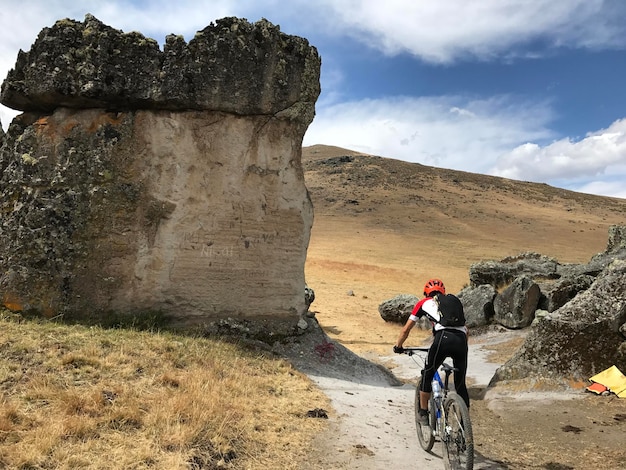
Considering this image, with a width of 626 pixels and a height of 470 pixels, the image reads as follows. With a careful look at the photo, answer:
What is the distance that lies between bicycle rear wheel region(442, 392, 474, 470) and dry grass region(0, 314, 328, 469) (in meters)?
1.43

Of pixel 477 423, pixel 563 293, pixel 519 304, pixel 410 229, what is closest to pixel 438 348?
pixel 477 423

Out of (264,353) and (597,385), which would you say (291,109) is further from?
(597,385)

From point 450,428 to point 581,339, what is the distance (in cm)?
454

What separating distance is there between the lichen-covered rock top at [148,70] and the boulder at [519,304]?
9569 mm

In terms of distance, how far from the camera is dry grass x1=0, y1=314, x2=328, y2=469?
14.5 ft

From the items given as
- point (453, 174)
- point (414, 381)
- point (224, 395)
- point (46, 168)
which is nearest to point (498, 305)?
point (414, 381)

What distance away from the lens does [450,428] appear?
4.94 meters

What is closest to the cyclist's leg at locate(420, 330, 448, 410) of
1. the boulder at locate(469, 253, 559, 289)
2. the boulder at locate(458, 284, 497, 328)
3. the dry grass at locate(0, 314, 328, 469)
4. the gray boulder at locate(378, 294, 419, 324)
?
the dry grass at locate(0, 314, 328, 469)

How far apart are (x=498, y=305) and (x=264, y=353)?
9518 millimetres

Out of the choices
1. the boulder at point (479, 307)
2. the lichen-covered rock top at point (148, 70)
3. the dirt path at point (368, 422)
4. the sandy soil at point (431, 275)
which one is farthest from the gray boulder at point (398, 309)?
the lichen-covered rock top at point (148, 70)

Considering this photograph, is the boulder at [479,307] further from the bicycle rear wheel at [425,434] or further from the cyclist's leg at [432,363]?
the cyclist's leg at [432,363]

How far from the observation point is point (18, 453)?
4.11m

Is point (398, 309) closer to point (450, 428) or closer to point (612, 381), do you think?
point (612, 381)

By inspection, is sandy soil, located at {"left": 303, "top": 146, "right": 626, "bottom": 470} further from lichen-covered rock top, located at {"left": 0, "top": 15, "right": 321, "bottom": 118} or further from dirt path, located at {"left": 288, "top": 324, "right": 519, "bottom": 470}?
lichen-covered rock top, located at {"left": 0, "top": 15, "right": 321, "bottom": 118}
